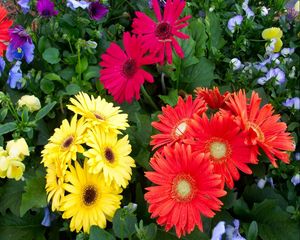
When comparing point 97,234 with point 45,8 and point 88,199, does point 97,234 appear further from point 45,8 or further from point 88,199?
point 45,8

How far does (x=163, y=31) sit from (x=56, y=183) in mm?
467

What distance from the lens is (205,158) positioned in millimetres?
852

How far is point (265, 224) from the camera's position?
1097 mm

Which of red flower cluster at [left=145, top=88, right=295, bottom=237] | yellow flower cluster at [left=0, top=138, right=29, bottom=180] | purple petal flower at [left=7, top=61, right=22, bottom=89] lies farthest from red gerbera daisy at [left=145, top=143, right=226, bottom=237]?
purple petal flower at [left=7, top=61, right=22, bottom=89]

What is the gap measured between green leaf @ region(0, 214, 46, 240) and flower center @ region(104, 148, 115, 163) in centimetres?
35

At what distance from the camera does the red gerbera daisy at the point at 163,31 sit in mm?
1132

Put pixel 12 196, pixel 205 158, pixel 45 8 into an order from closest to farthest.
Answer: pixel 205 158 < pixel 12 196 < pixel 45 8

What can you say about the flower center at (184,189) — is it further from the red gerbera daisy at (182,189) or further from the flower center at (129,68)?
the flower center at (129,68)

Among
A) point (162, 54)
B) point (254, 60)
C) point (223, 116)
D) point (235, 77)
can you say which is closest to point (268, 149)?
point (223, 116)

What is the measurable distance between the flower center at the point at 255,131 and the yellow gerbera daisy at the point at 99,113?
0.87ft

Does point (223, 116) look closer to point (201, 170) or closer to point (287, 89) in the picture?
point (201, 170)

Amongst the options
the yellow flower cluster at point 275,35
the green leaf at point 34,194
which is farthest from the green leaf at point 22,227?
the yellow flower cluster at point 275,35

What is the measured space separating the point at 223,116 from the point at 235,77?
1.55 feet

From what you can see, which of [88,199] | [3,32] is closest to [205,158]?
[88,199]
